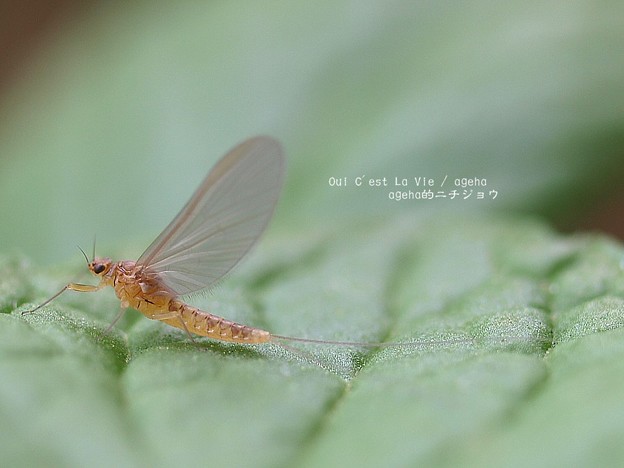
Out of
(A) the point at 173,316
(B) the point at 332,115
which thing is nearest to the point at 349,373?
(A) the point at 173,316

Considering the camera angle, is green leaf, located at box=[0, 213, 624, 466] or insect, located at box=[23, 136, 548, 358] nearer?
green leaf, located at box=[0, 213, 624, 466]

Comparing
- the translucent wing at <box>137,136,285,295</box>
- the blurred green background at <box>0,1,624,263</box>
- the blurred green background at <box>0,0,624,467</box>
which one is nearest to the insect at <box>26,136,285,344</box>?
the translucent wing at <box>137,136,285,295</box>

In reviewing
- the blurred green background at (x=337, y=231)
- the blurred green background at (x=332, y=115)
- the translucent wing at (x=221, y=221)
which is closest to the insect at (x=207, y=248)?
the translucent wing at (x=221, y=221)

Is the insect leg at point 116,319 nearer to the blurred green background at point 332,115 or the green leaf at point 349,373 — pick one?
the green leaf at point 349,373

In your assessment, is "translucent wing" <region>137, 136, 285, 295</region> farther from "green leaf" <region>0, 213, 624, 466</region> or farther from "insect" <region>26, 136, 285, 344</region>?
"green leaf" <region>0, 213, 624, 466</region>

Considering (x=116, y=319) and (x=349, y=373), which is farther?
(x=116, y=319)

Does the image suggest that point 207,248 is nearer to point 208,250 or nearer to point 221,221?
point 208,250
